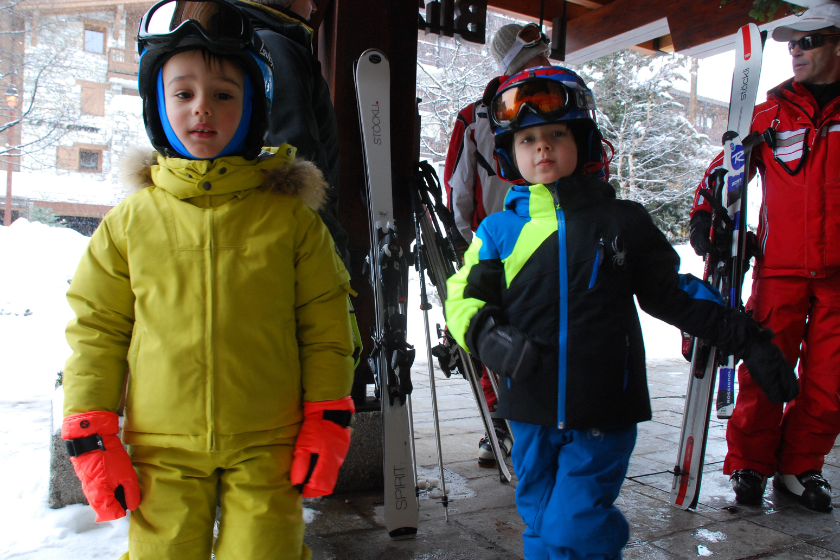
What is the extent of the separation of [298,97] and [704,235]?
1.89 meters

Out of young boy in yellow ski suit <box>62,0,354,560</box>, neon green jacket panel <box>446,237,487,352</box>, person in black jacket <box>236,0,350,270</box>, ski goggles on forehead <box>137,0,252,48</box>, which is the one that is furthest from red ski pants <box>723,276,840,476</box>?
ski goggles on forehead <box>137,0,252,48</box>

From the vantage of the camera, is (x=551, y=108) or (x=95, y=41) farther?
(x=95, y=41)

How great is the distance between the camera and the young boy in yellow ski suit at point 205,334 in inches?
51.6

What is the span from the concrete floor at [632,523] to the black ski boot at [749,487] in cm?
4

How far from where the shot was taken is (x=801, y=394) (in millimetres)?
2768

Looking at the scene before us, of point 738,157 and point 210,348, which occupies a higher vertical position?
point 738,157

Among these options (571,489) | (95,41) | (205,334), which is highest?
(95,41)

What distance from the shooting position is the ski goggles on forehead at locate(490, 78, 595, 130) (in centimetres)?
184

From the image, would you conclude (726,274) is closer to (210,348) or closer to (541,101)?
(541,101)

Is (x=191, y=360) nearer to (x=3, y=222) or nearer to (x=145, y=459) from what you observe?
(x=145, y=459)

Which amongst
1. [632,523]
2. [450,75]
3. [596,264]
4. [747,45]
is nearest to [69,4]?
[450,75]

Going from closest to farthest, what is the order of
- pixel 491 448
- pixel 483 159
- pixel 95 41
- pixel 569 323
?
pixel 569 323 < pixel 483 159 < pixel 491 448 < pixel 95 41

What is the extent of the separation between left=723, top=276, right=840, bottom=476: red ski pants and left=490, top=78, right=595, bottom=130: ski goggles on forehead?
4.96ft

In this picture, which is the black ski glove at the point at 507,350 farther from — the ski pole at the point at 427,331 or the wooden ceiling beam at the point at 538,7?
the wooden ceiling beam at the point at 538,7
